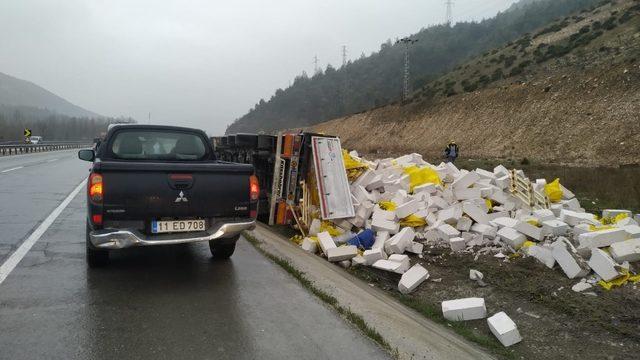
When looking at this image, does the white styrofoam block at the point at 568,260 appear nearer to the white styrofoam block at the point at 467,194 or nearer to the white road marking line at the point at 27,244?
the white styrofoam block at the point at 467,194

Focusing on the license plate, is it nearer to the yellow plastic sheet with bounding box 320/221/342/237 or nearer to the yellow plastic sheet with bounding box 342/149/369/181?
the yellow plastic sheet with bounding box 320/221/342/237

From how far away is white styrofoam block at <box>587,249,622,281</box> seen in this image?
20.0 ft

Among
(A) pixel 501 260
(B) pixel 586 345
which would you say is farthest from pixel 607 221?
(B) pixel 586 345

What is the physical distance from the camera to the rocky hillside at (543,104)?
26.9 metres

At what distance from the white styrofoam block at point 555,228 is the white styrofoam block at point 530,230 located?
0.09 metres

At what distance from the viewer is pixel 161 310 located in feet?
15.2

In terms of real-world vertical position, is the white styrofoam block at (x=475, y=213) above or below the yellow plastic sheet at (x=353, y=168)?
below

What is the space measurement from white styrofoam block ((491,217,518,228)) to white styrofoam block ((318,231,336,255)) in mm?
2858

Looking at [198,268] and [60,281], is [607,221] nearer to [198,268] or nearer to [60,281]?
[198,268]

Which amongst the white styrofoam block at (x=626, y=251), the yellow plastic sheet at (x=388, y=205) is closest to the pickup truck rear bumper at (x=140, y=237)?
the yellow plastic sheet at (x=388, y=205)

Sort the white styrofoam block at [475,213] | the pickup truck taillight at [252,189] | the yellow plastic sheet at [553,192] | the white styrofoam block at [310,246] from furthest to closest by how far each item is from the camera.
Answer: the yellow plastic sheet at [553,192]
the white styrofoam block at [310,246]
the white styrofoam block at [475,213]
the pickup truck taillight at [252,189]

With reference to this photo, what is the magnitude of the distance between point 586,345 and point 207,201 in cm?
454

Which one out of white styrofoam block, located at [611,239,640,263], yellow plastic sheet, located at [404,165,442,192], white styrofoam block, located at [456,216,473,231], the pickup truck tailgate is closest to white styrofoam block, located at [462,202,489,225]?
white styrofoam block, located at [456,216,473,231]

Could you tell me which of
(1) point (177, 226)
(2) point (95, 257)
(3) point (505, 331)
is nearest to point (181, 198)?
(1) point (177, 226)
